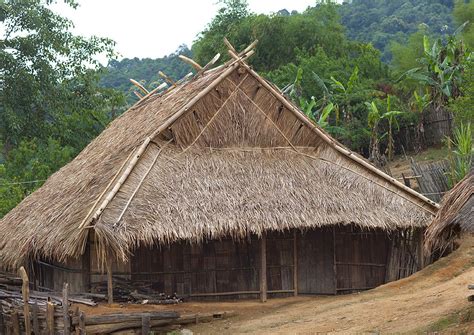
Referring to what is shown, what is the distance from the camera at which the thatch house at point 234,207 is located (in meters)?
14.4

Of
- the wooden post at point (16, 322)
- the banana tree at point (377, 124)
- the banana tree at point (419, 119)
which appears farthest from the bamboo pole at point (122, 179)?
the banana tree at point (419, 119)

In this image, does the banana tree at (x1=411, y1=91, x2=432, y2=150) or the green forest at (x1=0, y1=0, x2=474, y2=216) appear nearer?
the green forest at (x1=0, y1=0, x2=474, y2=216)

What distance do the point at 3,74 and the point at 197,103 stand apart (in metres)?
14.2

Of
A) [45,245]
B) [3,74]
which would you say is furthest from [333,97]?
[45,245]

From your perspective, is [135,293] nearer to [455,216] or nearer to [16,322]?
[16,322]

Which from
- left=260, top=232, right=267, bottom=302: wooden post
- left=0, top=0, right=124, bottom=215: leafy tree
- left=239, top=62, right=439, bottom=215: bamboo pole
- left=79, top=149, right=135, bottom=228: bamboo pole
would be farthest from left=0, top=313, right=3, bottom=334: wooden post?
left=0, top=0, right=124, bottom=215: leafy tree

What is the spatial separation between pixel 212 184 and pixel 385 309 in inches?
164

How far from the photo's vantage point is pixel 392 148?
96.7 ft

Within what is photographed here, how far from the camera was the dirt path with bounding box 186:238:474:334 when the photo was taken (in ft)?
36.2

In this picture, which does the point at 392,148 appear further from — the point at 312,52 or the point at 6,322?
the point at 6,322

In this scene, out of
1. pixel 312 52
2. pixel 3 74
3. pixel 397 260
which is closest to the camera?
pixel 397 260

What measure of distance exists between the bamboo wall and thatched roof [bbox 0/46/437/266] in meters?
0.87

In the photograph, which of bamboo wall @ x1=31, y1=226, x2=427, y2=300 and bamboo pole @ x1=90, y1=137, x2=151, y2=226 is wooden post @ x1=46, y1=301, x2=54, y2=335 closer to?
bamboo pole @ x1=90, y1=137, x2=151, y2=226

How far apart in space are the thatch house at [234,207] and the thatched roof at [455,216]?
412 cm
